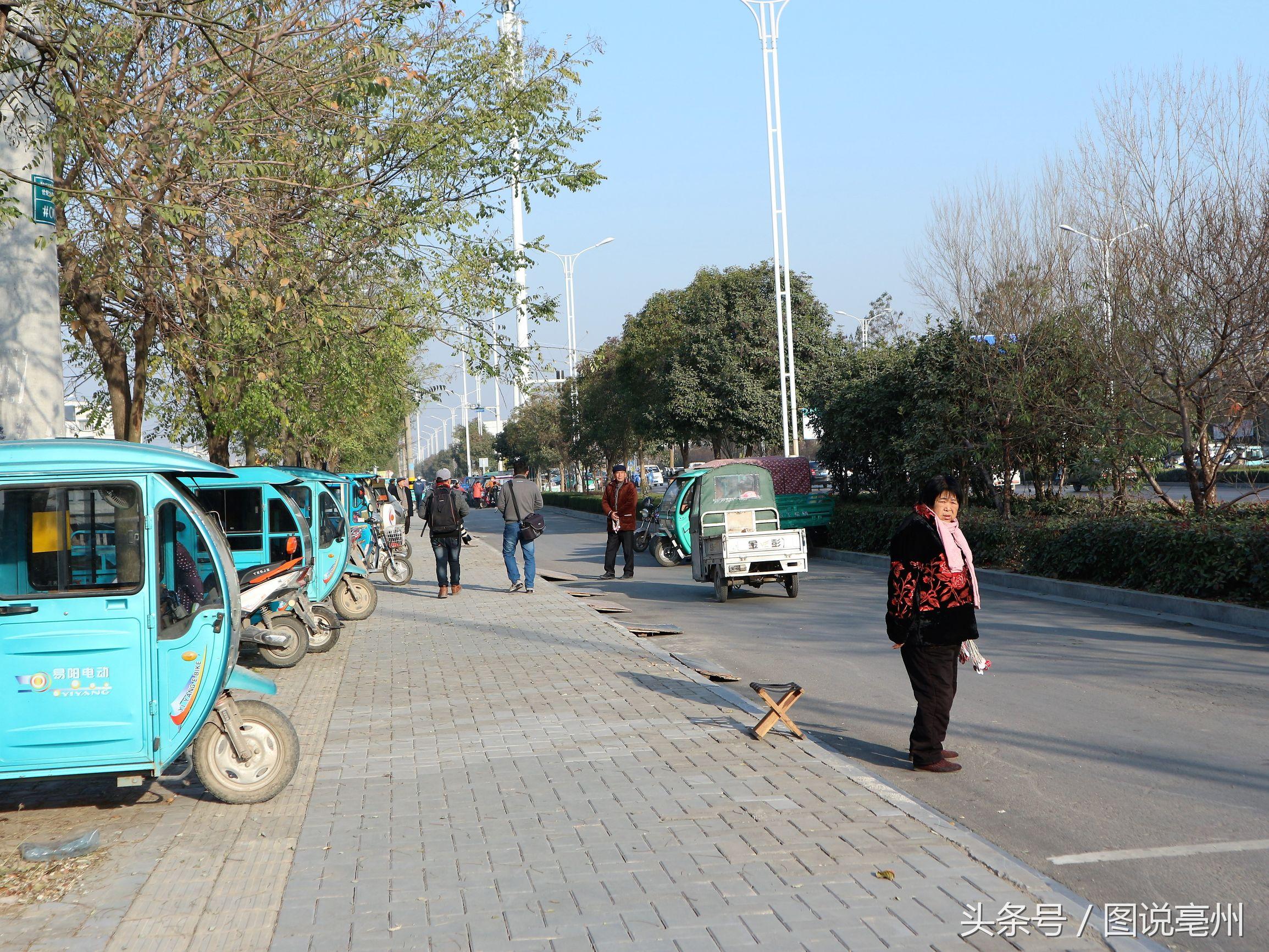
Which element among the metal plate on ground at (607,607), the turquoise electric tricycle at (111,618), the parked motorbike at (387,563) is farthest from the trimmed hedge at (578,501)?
the turquoise electric tricycle at (111,618)

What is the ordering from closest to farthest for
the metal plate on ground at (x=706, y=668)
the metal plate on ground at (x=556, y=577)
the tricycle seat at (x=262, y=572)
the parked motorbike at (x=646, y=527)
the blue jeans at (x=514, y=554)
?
the tricycle seat at (x=262, y=572), the metal plate on ground at (x=706, y=668), the blue jeans at (x=514, y=554), the metal plate on ground at (x=556, y=577), the parked motorbike at (x=646, y=527)

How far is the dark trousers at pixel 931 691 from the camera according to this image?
21.8 feet

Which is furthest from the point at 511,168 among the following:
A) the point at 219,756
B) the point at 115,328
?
the point at 219,756

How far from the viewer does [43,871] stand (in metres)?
5.13

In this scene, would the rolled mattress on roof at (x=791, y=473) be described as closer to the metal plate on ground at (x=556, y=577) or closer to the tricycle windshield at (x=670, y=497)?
the tricycle windshield at (x=670, y=497)

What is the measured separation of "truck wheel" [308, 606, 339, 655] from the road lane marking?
27.1ft

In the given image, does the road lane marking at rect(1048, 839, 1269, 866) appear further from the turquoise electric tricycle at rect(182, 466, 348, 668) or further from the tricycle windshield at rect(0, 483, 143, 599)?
the turquoise electric tricycle at rect(182, 466, 348, 668)

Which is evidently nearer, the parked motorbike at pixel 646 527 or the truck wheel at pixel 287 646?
the truck wheel at pixel 287 646

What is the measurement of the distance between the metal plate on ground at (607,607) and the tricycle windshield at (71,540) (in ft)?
31.5

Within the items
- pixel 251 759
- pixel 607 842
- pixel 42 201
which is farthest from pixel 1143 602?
pixel 42 201

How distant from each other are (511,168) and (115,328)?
20.6ft

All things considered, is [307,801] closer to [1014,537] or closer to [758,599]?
[758,599]

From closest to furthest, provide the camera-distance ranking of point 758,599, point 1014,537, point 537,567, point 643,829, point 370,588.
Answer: point 643,829 → point 370,588 → point 758,599 → point 1014,537 → point 537,567

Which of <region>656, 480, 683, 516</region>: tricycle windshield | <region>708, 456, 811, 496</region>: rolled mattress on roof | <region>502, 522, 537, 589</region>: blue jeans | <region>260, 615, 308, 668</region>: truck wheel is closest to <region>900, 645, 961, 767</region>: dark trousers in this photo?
<region>260, 615, 308, 668</region>: truck wheel
